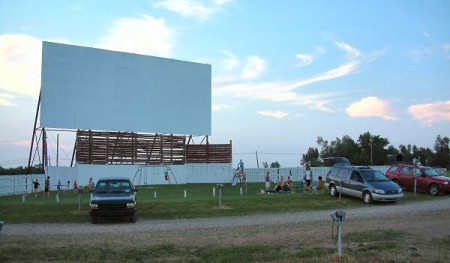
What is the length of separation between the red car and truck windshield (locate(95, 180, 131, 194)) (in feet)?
60.1

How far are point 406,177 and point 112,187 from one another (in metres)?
19.1

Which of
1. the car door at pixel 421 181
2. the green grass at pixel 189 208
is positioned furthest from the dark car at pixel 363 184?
the car door at pixel 421 181

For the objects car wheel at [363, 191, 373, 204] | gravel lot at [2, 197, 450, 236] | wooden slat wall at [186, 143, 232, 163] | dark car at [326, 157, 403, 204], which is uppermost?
wooden slat wall at [186, 143, 232, 163]

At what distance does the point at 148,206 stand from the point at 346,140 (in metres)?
85.9

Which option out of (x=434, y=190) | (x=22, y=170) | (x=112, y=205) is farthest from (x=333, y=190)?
(x=22, y=170)

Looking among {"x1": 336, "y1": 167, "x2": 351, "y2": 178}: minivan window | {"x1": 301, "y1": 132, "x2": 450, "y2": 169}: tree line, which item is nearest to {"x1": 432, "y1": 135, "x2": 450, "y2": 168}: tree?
{"x1": 301, "y1": 132, "x2": 450, "y2": 169}: tree line

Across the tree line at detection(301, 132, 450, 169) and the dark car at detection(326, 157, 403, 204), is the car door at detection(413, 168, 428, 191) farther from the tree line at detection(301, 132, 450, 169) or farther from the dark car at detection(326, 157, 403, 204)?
the tree line at detection(301, 132, 450, 169)

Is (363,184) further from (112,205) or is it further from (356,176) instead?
(112,205)

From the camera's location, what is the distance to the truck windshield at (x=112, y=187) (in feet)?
70.2

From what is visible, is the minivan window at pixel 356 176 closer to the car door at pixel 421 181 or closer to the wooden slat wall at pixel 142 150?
the car door at pixel 421 181

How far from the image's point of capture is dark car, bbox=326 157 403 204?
2567 cm

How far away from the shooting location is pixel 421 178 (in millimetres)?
30016

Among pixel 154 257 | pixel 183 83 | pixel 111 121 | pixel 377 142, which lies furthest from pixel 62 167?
pixel 377 142

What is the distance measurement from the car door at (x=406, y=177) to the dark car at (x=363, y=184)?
13.9 ft
